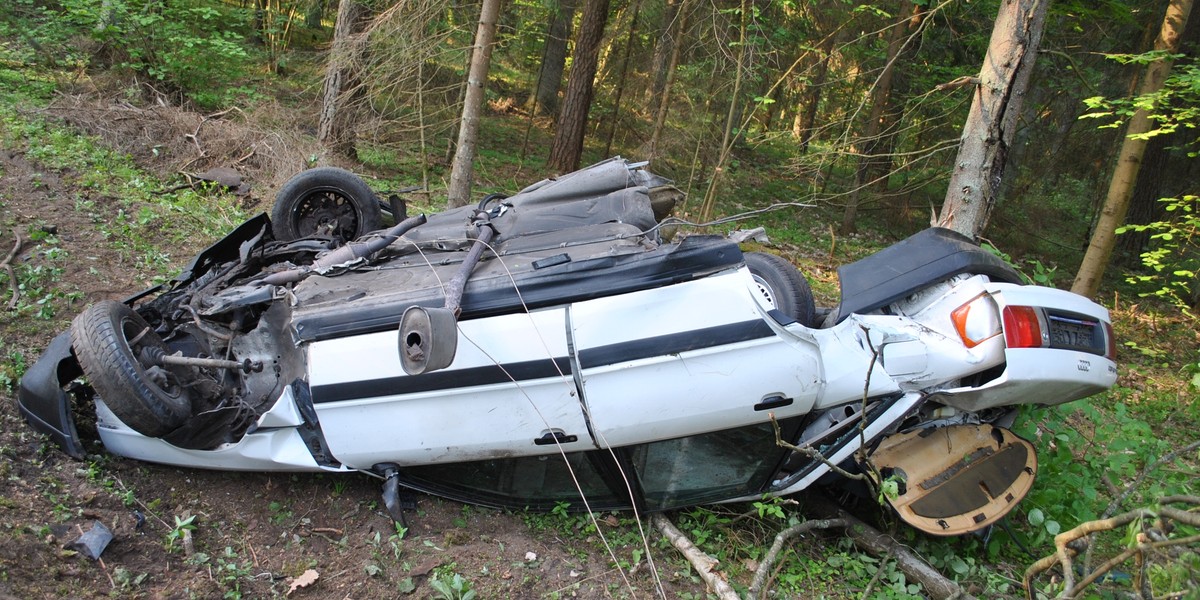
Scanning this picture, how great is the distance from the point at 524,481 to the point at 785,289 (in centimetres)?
179

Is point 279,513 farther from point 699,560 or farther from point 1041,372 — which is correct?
point 1041,372

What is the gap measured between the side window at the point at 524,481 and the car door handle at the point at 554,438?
22 centimetres

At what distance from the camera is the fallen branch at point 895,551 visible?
3.57 meters

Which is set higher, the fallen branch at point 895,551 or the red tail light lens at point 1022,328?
the red tail light lens at point 1022,328

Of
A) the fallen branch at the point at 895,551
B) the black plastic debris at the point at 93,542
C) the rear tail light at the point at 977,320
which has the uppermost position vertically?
the rear tail light at the point at 977,320

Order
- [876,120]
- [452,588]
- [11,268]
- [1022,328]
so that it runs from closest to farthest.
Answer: [452,588] → [1022,328] → [11,268] → [876,120]

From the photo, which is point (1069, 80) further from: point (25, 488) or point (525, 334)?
point (25, 488)

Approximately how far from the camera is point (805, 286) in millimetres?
4047

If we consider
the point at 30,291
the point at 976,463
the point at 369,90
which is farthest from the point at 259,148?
the point at 976,463

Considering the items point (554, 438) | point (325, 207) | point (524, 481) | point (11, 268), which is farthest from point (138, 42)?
point (554, 438)

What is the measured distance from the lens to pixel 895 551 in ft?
12.6

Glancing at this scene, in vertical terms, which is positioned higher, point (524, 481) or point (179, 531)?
point (524, 481)

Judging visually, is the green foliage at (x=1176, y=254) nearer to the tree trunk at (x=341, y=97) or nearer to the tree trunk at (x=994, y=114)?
the tree trunk at (x=994, y=114)

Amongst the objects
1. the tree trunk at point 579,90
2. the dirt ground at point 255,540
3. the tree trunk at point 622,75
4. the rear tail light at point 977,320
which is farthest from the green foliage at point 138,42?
the rear tail light at point 977,320
